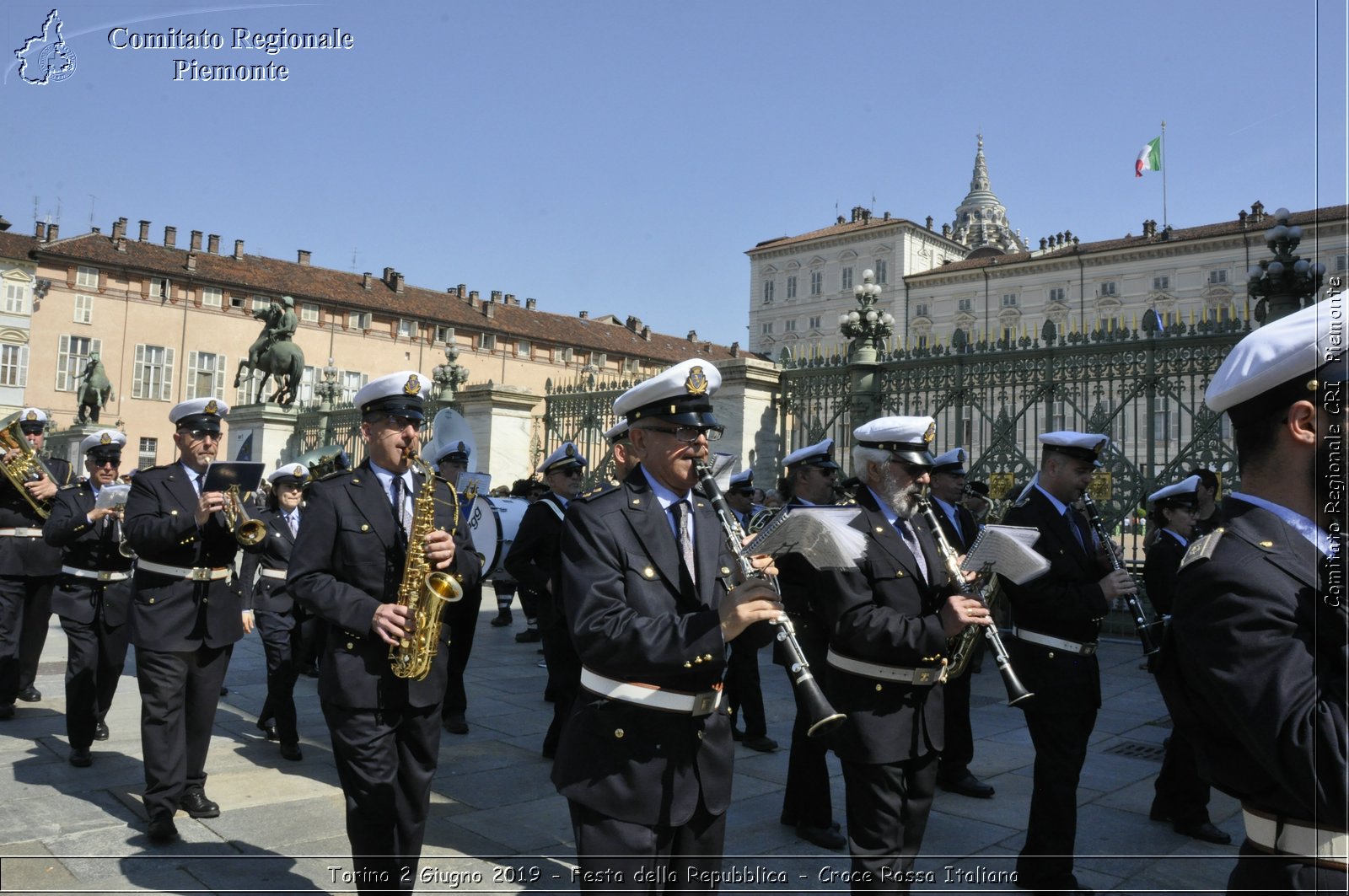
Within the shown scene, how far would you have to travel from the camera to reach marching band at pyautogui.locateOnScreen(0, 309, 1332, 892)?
6.66 ft

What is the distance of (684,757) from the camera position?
3051mm

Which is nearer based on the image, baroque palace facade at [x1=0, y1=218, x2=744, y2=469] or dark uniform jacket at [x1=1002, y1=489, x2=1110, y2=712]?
dark uniform jacket at [x1=1002, y1=489, x2=1110, y2=712]

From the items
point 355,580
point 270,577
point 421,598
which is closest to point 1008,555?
point 421,598

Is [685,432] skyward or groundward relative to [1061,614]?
skyward

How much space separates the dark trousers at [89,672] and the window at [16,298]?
47.4 metres

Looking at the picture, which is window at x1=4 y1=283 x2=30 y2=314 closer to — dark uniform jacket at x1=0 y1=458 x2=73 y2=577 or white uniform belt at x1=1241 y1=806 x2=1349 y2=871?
dark uniform jacket at x1=0 y1=458 x2=73 y2=577

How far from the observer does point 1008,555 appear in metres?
4.27

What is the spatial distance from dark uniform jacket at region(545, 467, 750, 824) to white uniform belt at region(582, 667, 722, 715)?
2cm

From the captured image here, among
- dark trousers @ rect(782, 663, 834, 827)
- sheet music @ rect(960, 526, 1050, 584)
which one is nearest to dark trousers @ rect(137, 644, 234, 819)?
dark trousers @ rect(782, 663, 834, 827)

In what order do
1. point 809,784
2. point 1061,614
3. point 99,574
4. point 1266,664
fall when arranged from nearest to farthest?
point 1266,664 → point 1061,614 → point 809,784 → point 99,574

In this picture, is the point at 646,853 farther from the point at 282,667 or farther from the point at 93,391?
the point at 93,391

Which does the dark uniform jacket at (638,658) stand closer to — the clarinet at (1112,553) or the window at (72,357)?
the clarinet at (1112,553)

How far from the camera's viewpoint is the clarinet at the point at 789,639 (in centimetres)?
281

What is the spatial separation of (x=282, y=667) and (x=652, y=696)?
4.99 meters
